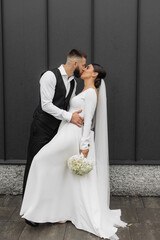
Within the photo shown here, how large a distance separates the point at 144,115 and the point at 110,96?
61cm

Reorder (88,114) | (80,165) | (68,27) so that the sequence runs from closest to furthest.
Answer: (80,165) < (88,114) < (68,27)

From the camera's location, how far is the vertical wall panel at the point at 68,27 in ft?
16.3

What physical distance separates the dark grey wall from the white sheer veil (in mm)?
983

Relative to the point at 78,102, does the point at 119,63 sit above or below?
above

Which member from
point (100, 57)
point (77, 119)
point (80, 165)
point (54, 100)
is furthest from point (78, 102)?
point (100, 57)

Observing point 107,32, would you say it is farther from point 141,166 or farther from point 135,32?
point 141,166

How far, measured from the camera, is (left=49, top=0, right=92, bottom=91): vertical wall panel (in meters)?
4.96

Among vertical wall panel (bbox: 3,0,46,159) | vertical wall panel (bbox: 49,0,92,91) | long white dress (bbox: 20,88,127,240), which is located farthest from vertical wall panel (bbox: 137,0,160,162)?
vertical wall panel (bbox: 3,0,46,159)

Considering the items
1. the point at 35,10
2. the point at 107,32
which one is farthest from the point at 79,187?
the point at 35,10

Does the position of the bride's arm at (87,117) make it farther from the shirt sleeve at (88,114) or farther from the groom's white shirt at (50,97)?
the groom's white shirt at (50,97)

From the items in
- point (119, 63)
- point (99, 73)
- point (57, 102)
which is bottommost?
point (57, 102)

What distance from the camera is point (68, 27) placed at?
196 inches

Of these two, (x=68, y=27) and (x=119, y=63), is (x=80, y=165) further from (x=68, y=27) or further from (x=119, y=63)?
(x=68, y=27)

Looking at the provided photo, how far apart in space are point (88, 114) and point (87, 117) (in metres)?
0.04
